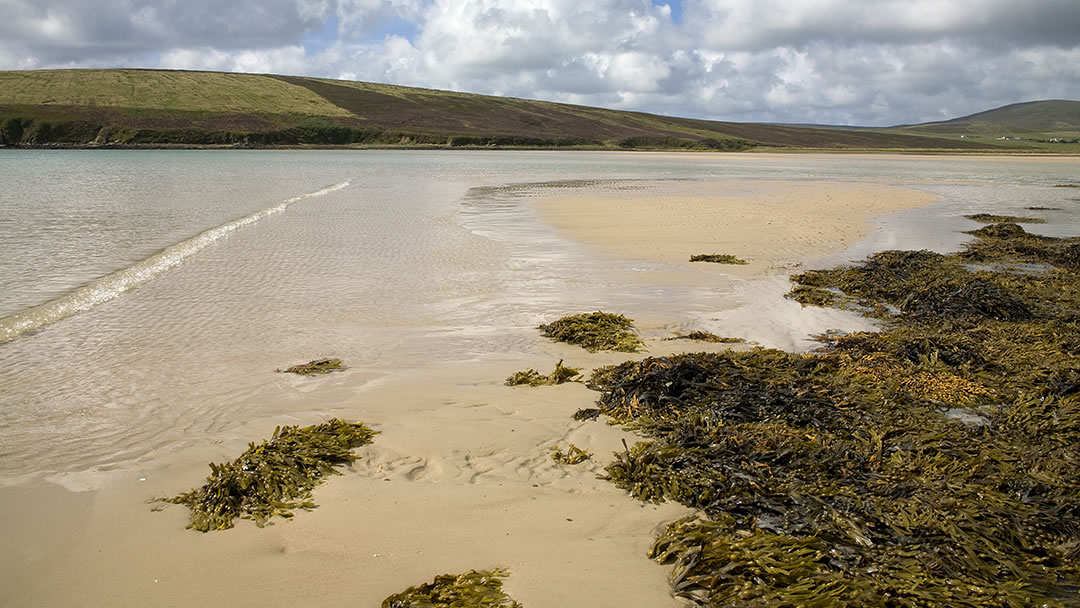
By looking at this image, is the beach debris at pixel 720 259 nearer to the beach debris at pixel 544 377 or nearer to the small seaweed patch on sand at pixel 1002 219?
the beach debris at pixel 544 377

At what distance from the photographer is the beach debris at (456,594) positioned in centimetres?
305

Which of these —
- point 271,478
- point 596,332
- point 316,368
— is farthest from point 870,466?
point 316,368

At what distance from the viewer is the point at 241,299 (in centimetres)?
900

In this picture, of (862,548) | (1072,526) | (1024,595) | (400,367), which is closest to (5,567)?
(400,367)

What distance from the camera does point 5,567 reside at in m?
3.38

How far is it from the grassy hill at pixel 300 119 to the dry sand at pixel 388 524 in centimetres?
6954

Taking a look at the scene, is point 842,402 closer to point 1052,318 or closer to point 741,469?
point 741,469

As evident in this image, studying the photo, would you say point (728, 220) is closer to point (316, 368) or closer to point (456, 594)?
point (316, 368)

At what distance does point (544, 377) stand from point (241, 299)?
5.03m

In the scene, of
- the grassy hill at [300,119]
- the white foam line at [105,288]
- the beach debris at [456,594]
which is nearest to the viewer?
the beach debris at [456,594]

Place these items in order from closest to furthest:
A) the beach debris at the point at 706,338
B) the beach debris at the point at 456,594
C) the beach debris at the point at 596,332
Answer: the beach debris at the point at 456,594 < the beach debris at the point at 596,332 < the beach debris at the point at 706,338

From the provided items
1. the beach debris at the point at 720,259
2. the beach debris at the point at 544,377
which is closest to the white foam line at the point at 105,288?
the beach debris at the point at 544,377

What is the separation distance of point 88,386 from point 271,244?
7859 millimetres

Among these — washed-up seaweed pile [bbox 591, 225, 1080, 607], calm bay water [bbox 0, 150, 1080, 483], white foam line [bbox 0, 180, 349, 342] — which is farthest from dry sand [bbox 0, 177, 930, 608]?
white foam line [bbox 0, 180, 349, 342]
